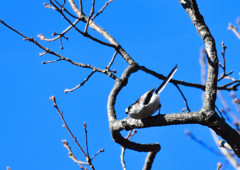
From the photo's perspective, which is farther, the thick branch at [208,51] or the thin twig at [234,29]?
the thin twig at [234,29]

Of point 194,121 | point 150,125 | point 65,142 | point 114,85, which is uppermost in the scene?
point 114,85

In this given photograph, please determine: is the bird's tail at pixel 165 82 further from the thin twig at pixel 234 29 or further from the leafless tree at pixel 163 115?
the thin twig at pixel 234 29

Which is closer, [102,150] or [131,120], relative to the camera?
[131,120]

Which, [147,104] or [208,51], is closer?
[147,104]

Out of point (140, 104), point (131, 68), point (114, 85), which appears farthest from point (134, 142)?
point (131, 68)

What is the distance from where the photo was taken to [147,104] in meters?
2.50

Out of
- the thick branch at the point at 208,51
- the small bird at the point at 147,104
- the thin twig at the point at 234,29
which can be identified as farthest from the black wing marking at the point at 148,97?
the thin twig at the point at 234,29

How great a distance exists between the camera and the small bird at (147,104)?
2463mm

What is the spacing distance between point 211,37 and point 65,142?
1641 mm

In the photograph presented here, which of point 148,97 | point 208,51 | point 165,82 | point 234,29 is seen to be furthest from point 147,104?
point 234,29

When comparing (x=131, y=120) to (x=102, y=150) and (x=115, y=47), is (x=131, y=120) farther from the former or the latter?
(x=115, y=47)

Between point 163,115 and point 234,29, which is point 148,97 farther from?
point 234,29

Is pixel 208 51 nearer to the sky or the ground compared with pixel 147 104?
nearer to the sky

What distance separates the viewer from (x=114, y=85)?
A: 298 cm
